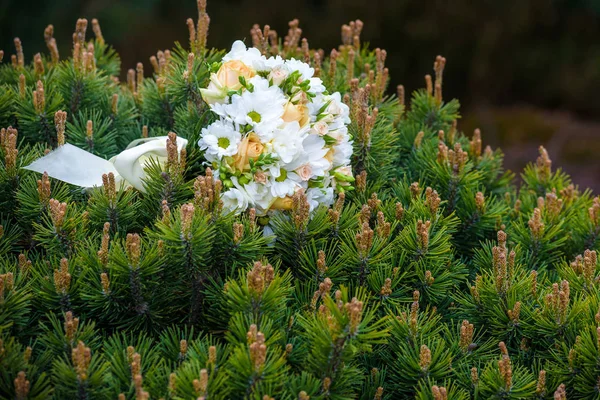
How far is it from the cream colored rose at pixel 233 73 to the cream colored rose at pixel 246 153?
0.48ft

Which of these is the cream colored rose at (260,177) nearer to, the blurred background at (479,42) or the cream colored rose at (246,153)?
the cream colored rose at (246,153)

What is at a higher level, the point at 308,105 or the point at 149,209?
the point at 308,105

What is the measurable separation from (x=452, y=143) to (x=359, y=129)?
54 centimetres

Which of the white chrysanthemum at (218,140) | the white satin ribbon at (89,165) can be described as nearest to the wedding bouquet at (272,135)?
the white chrysanthemum at (218,140)

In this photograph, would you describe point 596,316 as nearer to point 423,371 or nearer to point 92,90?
point 423,371

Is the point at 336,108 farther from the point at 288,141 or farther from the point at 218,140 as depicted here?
the point at 218,140

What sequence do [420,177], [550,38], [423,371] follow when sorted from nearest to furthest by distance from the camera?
[423,371]
[420,177]
[550,38]

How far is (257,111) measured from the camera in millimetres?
1607

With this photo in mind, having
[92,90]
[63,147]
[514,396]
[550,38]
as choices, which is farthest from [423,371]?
[550,38]

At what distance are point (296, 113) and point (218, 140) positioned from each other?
0.63 feet

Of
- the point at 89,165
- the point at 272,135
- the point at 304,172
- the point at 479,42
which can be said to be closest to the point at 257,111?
the point at 272,135

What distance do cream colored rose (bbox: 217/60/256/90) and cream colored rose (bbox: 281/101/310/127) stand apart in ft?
0.40

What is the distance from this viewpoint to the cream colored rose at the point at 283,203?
1.60m

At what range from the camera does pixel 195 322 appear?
153cm
